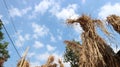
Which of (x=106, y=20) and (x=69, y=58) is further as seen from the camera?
(x=69, y=58)

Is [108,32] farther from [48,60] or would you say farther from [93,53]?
[48,60]

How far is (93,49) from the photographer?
6426mm

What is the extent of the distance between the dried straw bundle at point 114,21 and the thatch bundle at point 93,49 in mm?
218

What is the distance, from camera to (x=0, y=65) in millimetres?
13547

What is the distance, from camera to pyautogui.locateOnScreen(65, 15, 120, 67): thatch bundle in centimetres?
634

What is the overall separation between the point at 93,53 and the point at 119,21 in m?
0.89

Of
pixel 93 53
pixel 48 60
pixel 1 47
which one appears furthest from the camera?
pixel 1 47

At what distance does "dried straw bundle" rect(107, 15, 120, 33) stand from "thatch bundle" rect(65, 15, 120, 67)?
218 mm

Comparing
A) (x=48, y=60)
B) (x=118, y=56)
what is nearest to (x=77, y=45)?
(x=118, y=56)

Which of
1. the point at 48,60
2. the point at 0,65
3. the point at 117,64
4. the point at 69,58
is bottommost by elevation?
the point at 117,64

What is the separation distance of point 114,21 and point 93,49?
0.77 metres

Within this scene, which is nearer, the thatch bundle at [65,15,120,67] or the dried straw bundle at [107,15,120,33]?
the thatch bundle at [65,15,120,67]

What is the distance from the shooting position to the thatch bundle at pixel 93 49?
634cm

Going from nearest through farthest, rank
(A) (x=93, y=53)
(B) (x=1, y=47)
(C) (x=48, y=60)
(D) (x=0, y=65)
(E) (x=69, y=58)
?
(A) (x=93, y=53), (C) (x=48, y=60), (D) (x=0, y=65), (E) (x=69, y=58), (B) (x=1, y=47)
